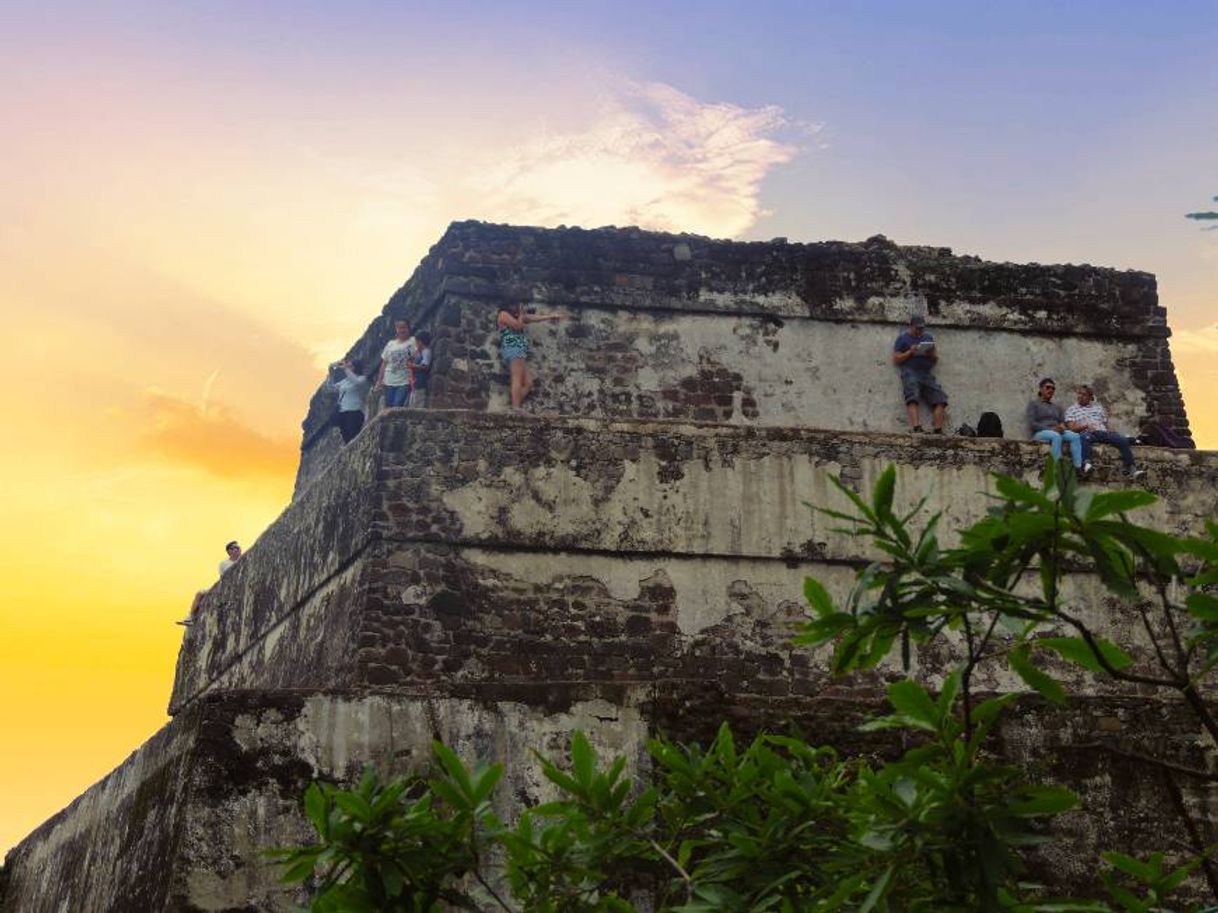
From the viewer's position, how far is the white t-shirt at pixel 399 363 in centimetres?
1155

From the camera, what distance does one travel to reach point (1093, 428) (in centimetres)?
1140

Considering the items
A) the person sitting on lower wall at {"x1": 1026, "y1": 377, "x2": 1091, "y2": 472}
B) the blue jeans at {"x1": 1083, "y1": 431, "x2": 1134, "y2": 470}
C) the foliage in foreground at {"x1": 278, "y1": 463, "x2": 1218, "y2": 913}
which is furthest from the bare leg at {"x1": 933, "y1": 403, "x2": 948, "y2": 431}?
the foliage in foreground at {"x1": 278, "y1": 463, "x2": 1218, "y2": 913}

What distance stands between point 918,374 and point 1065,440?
1.21 m

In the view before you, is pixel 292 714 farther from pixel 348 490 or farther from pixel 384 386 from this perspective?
pixel 384 386

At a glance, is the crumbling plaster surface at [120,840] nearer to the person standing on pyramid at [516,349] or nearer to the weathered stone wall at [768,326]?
the weathered stone wall at [768,326]

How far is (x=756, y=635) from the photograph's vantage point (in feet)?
33.7

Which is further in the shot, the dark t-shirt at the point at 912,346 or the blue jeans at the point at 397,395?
the dark t-shirt at the point at 912,346

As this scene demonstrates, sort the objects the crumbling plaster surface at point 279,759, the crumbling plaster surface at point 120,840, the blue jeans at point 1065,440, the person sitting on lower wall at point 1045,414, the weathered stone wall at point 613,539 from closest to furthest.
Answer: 1. the crumbling plaster surface at point 279,759
2. the weathered stone wall at point 613,539
3. the crumbling plaster surface at point 120,840
4. the blue jeans at point 1065,440
5. the person sitting on lower wall at point 1045,414

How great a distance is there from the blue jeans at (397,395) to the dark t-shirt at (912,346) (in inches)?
138

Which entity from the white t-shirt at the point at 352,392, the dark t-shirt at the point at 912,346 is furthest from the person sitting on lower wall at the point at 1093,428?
the white t-shirt at the point at 352,392

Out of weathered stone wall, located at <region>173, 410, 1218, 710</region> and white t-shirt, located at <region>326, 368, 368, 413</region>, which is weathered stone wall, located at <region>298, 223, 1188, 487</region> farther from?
weathered stone wall, located at <region>173, 410, 1218, 710</region>

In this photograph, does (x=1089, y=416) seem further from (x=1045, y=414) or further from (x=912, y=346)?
(x=912, y=346)

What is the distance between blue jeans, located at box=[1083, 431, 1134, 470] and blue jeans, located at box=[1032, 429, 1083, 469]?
0.07m

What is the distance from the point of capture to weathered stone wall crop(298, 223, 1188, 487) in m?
11.5
